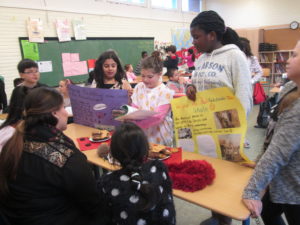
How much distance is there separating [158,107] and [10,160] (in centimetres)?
116

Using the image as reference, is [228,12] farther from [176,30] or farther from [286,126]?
[286,126]

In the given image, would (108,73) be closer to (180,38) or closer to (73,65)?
(73,65)

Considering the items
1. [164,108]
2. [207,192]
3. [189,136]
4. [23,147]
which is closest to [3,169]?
[23,147]

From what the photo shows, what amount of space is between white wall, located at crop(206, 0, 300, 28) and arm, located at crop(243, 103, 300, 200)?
9.42 m

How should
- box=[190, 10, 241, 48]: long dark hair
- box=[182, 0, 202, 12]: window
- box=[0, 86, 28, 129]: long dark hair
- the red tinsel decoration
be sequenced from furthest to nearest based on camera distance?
box=[182, 0, 202, 12]: window, box=[190, 10, 241, 48]: long dark hair, box=[0, 86, 28, 129]: long dark hair, the red tinsel decoration

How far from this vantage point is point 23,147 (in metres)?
1.11

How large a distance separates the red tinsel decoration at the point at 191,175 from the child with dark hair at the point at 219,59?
1.36 ft

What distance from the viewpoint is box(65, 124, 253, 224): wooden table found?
1.13 metres

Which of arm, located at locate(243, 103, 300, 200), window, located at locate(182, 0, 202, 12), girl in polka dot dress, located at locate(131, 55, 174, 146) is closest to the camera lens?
arm, located at locate(243, 103, 300, 200)

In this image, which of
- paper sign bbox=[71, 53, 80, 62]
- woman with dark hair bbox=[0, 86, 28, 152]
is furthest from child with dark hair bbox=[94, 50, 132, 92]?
paper sign bbox=[71, 53, 80, 62]

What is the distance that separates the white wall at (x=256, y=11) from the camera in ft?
29.1

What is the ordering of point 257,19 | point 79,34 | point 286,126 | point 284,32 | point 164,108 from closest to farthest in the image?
1. point 286,126
2. point 164,108
3. point 79,34
4. point 284,32
5. point 257,19

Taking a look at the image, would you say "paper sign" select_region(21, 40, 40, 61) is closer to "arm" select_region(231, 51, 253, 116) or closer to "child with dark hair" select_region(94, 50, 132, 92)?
"child with dark hair" select_region(94, 50, 132, 92)

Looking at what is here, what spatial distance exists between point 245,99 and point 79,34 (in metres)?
5.07
